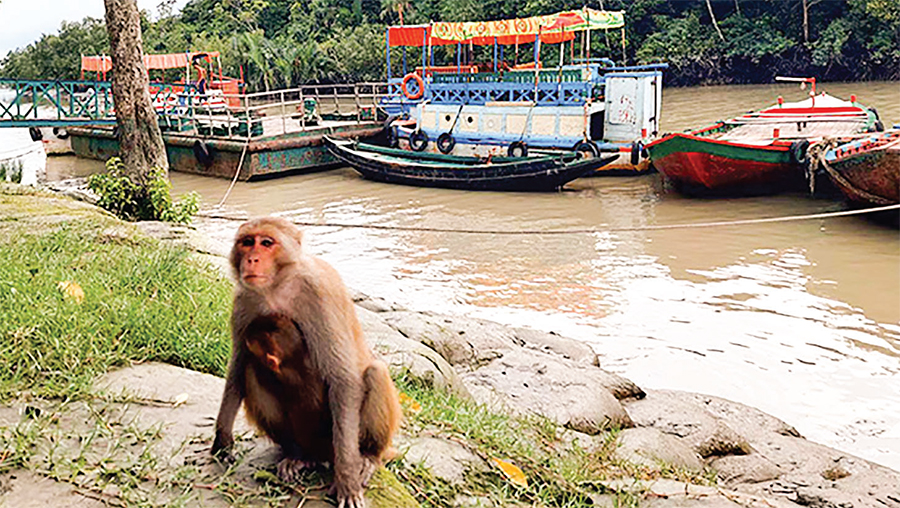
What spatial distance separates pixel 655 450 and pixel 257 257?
2.95m

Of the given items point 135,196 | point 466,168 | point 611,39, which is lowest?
point 466,168

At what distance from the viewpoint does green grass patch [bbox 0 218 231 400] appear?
3500mm

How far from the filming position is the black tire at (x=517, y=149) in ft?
58.6

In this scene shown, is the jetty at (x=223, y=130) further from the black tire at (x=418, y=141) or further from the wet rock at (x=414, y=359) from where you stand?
the wet rock at (x=414, y=359)

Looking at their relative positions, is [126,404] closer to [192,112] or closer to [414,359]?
[414,359]

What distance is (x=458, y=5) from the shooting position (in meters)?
41.0

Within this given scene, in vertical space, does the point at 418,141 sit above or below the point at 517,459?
above

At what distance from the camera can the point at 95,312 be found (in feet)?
13.3

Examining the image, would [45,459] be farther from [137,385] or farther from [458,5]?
[458,5]

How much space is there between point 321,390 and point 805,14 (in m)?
36.6

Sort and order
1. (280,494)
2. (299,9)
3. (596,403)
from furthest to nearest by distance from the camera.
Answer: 1. (299,9)
2. (596,403)
3. (280,494)

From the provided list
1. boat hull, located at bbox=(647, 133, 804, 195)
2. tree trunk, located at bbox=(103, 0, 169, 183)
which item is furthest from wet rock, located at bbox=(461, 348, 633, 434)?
boat hull, located at bbox=(647, 133, 804, 195)

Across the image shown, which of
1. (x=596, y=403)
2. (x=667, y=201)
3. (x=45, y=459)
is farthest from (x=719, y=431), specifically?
(x=667, y=201)

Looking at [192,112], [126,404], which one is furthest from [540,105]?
[126,404]
